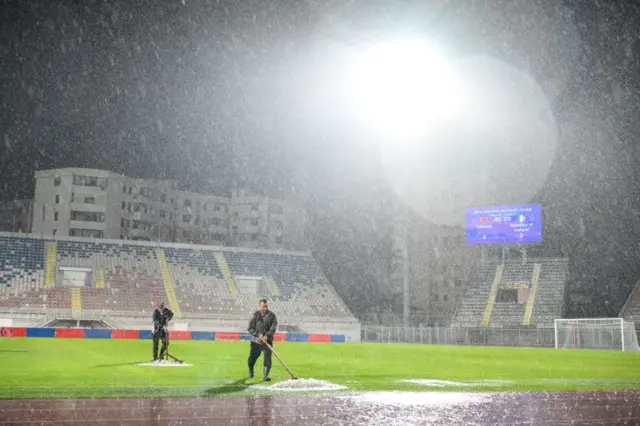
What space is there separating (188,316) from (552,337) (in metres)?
29.6

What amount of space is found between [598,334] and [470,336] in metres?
11.6

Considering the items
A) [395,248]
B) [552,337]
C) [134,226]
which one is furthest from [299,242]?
[552,337]

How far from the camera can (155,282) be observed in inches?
2450

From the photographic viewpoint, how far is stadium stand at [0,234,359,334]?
5634 centimetres

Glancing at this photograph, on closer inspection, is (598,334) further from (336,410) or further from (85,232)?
(85,232)

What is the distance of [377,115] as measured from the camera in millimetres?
53031

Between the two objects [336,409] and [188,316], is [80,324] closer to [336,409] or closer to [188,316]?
[188,316]

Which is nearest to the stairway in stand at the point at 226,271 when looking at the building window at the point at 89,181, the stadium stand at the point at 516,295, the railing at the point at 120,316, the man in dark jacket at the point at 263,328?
the railing at the point at 120,316

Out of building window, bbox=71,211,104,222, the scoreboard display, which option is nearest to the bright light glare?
the scoreboard display

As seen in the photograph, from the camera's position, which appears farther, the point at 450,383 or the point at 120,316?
the point at 120,316

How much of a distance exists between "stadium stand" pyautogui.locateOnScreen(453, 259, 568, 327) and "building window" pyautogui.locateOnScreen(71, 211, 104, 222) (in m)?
57.6

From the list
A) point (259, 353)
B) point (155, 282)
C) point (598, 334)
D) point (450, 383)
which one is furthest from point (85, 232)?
point (450, 383)

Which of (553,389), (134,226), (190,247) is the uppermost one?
(134,226)

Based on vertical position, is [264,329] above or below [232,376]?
above
